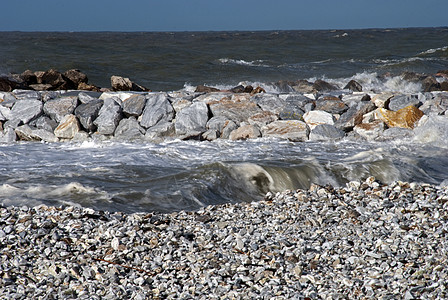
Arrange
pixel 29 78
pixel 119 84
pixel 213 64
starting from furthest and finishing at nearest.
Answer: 1. pixel 213 64
2. pixel 29 78
3. pixel 119 84

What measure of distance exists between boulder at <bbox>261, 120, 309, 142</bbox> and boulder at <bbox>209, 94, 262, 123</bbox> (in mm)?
471

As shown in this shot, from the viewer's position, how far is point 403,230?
3896 millimetres

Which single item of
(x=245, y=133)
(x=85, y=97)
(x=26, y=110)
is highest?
(x=85, y=97)

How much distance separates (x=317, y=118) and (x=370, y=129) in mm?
866

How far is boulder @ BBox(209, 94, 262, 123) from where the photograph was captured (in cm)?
823

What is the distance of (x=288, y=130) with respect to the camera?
7871mm

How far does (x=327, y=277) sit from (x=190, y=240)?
1118mm

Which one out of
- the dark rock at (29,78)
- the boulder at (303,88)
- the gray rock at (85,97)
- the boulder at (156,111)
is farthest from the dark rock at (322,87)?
the dark rock at (29,78)

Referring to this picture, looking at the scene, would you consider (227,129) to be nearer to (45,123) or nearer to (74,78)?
(45,123)

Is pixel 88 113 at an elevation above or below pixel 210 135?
above

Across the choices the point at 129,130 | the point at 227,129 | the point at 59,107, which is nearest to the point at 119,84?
the point at 59,107

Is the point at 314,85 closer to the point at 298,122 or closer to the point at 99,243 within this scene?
the point at 298,122

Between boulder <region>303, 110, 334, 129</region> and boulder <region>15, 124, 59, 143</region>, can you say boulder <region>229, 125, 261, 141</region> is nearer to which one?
boulder <region>303, 110, 334, 129</region>

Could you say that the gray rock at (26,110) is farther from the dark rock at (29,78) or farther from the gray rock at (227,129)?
the gray rock at (227,129)
